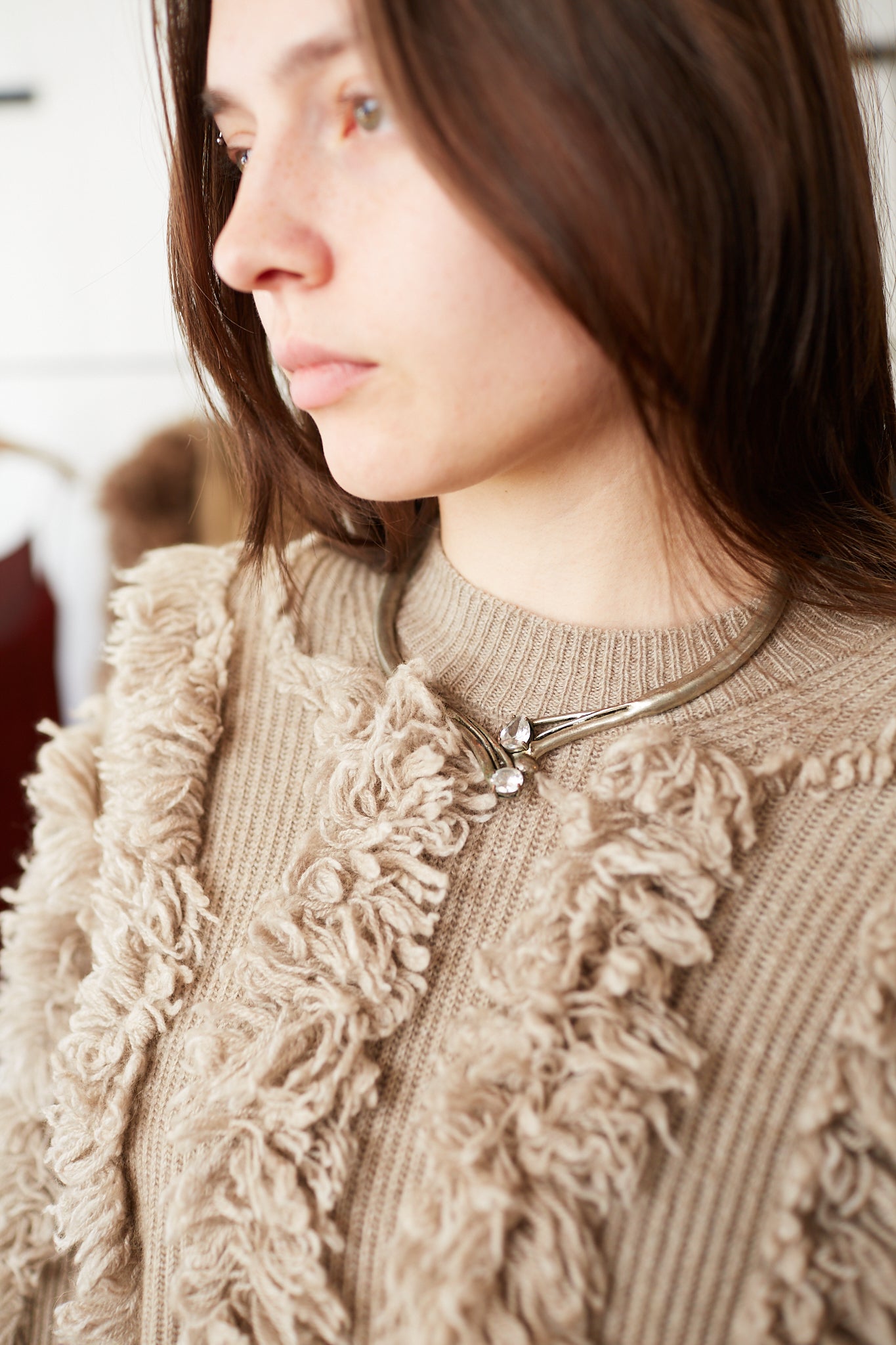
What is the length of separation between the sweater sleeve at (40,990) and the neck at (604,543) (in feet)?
1.28

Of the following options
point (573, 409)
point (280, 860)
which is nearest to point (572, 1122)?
point (280, 860)

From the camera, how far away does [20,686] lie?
1453 mm

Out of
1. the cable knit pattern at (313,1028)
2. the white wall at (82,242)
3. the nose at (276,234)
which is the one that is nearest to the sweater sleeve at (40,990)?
the cable knit pattern at (313,1028)

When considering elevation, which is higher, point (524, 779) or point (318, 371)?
point (318, 371)

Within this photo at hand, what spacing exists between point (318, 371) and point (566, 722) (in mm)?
274

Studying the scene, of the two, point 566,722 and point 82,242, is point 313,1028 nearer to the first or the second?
point 566,722

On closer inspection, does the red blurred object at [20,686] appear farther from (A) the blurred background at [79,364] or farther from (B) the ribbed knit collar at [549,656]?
(B) the ribbed knit collar at [549,656]

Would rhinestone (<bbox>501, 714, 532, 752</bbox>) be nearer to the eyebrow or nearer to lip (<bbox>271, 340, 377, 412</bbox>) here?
lip (<bbox>271, 340, 377, 412</bbox>)

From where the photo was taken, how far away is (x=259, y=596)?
0.84 metres

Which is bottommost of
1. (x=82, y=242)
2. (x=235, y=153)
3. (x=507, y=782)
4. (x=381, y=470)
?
(x=507, y=782)

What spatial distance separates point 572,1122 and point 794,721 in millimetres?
279

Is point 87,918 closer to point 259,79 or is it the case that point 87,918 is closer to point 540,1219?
point 540,1219

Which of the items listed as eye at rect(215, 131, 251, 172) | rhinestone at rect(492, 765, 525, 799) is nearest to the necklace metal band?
rhinestone at rect(492, 765, 525, 799)

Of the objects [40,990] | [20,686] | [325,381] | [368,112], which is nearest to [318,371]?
[325,381]
